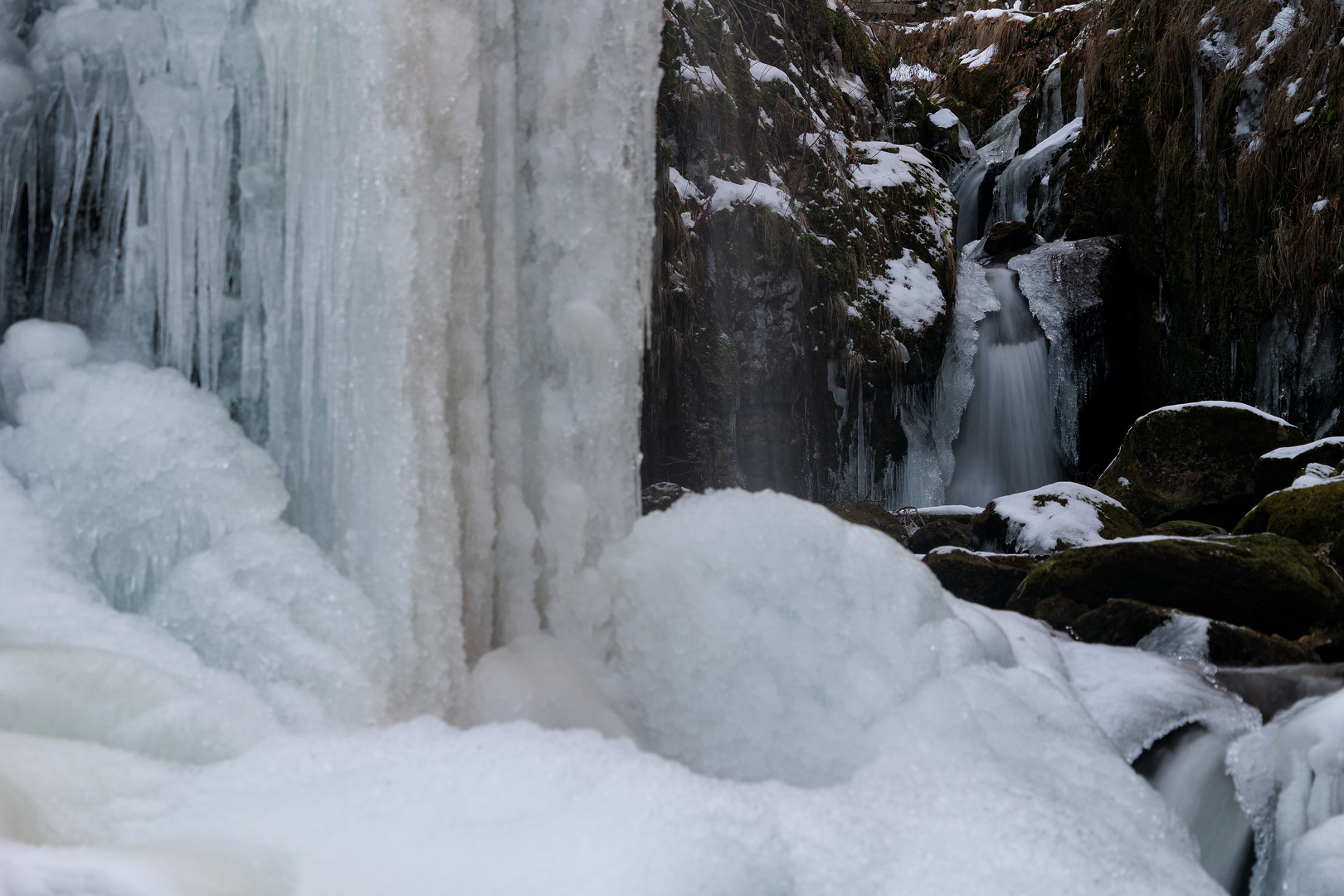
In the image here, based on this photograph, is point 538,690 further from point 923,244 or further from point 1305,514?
point 923,244

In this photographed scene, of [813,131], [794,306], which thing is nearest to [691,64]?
[813,131]

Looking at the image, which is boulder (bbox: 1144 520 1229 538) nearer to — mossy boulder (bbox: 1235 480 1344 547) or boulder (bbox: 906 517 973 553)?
mossy boulder (bbox: 1235 480 1344 547)

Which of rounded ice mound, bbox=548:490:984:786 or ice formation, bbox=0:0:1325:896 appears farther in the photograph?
rounded ice mound, bbox=548:490:984:786

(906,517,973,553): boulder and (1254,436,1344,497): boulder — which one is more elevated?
(1254,436,1344,497): boulder

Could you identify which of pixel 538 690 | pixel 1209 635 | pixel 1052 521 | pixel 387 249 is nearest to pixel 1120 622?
pixel 1209 635

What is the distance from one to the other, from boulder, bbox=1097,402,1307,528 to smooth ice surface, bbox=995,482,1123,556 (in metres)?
0.37

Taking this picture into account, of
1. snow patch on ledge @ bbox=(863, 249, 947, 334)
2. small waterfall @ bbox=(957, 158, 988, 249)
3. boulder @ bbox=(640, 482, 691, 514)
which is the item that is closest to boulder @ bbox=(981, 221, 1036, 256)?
small waterfall @ bbox=(957, 158, 988, 249)

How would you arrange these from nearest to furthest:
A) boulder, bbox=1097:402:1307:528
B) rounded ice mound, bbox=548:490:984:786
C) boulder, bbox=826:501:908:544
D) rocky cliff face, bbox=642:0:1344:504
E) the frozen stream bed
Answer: the frozen stream bed
rounded ice mound, bbox=548:490:984:786
boulder, bbox=1097:402:1307:528
boulder, bbox=826:501:908:544
rocky cliff face, bbox=642:0:1344:504

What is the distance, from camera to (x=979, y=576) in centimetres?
499

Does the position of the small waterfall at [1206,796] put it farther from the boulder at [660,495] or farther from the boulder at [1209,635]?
the boulder at [660,495]

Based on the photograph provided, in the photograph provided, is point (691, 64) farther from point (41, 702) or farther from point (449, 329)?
point (41, 702)

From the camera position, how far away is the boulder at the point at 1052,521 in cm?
570

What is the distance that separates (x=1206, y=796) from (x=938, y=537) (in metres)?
3.76

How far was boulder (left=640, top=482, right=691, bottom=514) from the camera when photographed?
5.81 m
